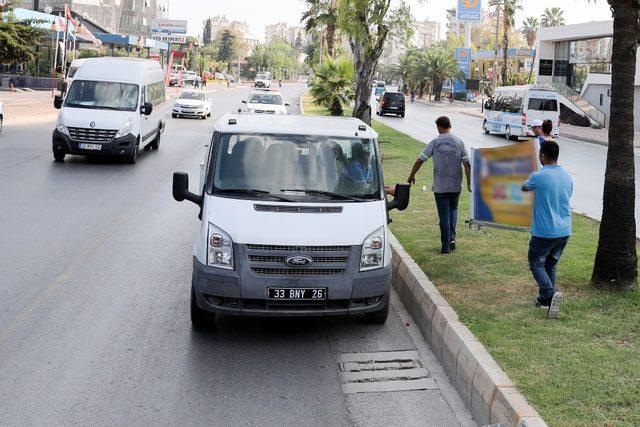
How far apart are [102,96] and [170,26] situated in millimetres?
114629

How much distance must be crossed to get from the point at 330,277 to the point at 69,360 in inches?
86.7

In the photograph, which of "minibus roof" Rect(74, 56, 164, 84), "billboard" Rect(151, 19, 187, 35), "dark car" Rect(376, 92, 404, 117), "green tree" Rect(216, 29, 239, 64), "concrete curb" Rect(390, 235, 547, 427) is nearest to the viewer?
"concrete curb" Rect(390, 235, 547, 427)

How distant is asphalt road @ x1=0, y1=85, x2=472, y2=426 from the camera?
213 inches

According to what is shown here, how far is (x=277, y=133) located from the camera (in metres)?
7.74

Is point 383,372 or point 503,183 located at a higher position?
point 503,183

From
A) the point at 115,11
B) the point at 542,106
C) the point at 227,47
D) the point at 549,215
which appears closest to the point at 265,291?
the point at 549,215

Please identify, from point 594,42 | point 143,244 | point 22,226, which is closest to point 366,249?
point 143,244

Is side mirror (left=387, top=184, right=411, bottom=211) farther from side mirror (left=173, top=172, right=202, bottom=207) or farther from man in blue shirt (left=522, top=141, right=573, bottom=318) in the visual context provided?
side mirror (left=173, top=172, right=202, bottom=207)

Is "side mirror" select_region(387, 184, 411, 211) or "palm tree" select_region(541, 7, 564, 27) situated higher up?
"palm tree" select_region(541, 7, 564, 27)

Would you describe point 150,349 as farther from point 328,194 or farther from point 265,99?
point 265,99

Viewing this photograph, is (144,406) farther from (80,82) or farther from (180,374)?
(80,82)

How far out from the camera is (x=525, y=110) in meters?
36.5

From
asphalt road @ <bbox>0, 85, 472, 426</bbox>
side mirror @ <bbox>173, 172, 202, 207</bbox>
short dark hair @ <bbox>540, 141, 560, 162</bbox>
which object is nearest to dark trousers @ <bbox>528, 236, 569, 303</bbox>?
short dark hair @ <bbox>540, 141, 560, 162</bbox>

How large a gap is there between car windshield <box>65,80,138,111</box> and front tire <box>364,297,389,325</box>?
14.2 metres
